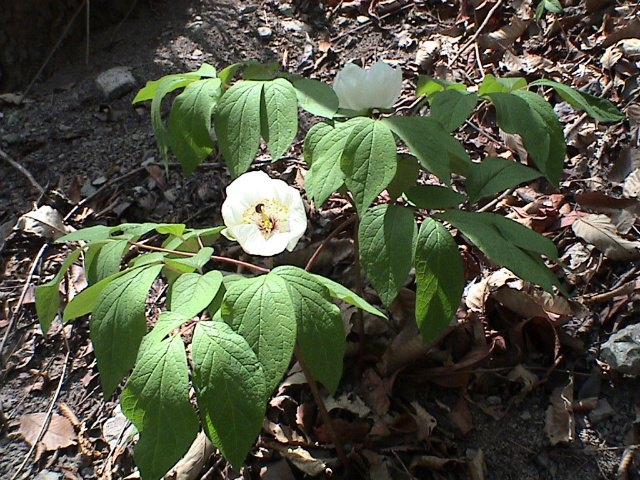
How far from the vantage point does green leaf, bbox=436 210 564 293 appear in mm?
1216

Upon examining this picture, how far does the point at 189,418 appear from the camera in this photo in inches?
39.1

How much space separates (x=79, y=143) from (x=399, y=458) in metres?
2.14

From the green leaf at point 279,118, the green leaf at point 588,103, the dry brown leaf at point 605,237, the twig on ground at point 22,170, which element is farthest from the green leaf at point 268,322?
the twig on ground at point 22,170

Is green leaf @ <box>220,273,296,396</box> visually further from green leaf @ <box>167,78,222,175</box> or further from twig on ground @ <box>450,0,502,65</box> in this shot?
twig on ground @ <box>450,0,502,65</box>

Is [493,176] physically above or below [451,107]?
below

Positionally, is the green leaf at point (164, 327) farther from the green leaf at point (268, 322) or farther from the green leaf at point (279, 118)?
the green leaf at point (279, 118)

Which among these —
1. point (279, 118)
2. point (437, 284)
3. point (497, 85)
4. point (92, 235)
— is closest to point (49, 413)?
point (92, 235)

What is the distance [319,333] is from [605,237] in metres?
1.30

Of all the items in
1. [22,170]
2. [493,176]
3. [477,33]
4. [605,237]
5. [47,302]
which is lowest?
[22,170]

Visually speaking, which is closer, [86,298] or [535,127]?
[86,298]

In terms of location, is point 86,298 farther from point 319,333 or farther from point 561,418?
point 561,418

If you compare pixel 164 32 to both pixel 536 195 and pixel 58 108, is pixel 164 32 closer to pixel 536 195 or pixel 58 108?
pixel 58 108

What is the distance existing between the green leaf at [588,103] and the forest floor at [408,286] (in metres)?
0.57

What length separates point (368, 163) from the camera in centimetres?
119
